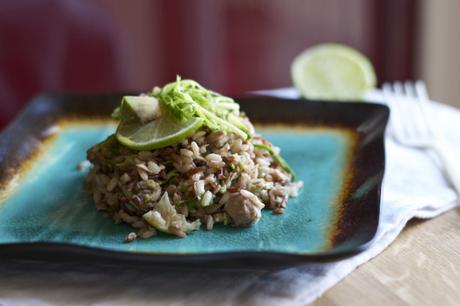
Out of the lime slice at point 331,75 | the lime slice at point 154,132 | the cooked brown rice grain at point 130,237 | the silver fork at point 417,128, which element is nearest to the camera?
the cooked brown rice grain at point 130,237

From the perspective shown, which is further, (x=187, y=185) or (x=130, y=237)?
(x=187, y=185)

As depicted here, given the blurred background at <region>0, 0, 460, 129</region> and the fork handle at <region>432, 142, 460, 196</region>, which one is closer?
the fork handle at <region>432, 142, 460, 196</region>

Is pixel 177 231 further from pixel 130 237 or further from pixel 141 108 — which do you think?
pixel 141 108

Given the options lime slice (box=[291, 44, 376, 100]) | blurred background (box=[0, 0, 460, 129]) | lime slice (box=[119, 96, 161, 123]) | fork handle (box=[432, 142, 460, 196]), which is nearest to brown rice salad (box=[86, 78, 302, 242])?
lime slice (box=[119, 96, 161, 123])

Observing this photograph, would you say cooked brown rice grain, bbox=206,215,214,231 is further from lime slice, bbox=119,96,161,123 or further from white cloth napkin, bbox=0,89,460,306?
lime slice, bbox=119,96,161,123

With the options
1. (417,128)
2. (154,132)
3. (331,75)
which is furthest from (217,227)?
(331,75)

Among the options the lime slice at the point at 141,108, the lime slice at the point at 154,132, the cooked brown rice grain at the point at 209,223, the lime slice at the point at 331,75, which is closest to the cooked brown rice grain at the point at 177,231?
the cooked brown rice grain at the point at 209,223

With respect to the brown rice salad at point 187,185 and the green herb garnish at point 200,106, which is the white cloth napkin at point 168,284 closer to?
the brown rice salad at point 187,185
